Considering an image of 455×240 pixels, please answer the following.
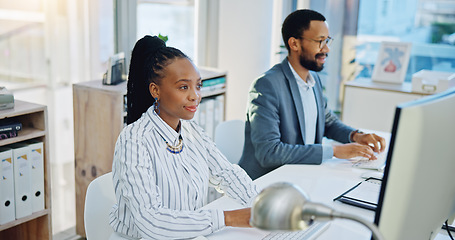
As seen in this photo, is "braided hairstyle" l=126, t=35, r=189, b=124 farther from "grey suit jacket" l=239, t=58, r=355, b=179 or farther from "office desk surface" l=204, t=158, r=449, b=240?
"grey suit jacket" l=239, t=58, r=355, b=179

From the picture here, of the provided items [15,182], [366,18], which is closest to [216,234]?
[15,182]

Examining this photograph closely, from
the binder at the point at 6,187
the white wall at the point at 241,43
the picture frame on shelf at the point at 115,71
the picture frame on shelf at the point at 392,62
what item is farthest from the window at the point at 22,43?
the picture frame on shelf at the point at 392,62

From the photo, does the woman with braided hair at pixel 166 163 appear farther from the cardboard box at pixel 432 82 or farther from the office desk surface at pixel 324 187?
the cardboard box at pixel 432 82

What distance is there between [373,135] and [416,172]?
4.93ft

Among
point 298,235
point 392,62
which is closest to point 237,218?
point 298,235

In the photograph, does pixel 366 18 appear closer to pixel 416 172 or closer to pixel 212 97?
pixel 212 97

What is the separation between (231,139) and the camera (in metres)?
2.63

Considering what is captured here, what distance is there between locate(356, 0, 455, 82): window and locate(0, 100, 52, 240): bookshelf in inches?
124

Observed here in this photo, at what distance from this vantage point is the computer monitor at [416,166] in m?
0.96

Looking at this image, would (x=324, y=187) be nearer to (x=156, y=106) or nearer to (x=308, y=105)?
(x=308, y=105)

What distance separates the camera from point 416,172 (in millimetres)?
1016

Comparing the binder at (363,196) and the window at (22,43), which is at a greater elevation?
the window at (22,43)

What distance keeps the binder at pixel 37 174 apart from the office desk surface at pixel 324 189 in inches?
41.4

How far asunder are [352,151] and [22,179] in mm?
1528
